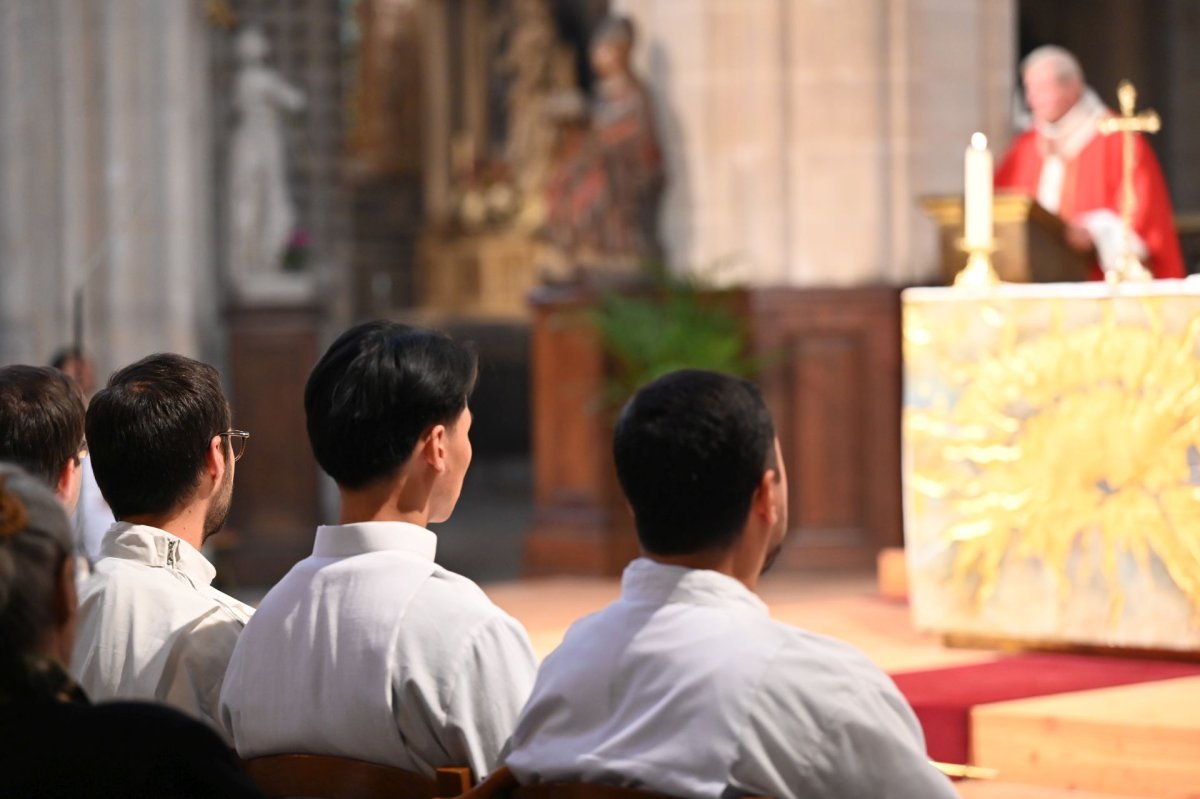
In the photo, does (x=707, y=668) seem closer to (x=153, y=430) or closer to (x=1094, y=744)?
(x=153, y=430)

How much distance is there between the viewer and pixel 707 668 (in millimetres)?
1996

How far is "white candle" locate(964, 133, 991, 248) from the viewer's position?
4.95 m

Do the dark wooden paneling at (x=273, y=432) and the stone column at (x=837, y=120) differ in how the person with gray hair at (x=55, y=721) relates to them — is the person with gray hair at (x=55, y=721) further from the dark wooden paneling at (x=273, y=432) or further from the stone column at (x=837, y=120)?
the dark wooden paneling at (x=273, y=432)

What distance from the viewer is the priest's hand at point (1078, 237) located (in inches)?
238

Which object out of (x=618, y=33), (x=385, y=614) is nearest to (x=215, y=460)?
(x=385, y=614)

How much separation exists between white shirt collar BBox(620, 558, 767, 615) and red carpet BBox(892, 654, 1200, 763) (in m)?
2.39

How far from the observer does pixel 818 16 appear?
8109mm

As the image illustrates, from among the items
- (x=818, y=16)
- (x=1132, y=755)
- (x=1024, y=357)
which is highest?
(x=818, y=16)

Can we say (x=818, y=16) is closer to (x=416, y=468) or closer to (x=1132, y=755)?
(x=1132, y=755)

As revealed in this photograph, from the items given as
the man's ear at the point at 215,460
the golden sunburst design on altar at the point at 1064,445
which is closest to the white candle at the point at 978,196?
the golden sunburst design on altar at the point at 1064,445

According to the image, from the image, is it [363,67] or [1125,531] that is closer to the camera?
[1125,531]

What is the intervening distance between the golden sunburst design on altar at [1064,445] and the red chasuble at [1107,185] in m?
1.34

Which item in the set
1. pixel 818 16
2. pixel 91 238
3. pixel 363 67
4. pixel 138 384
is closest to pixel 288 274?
pixel 91 238

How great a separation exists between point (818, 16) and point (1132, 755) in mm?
4746
